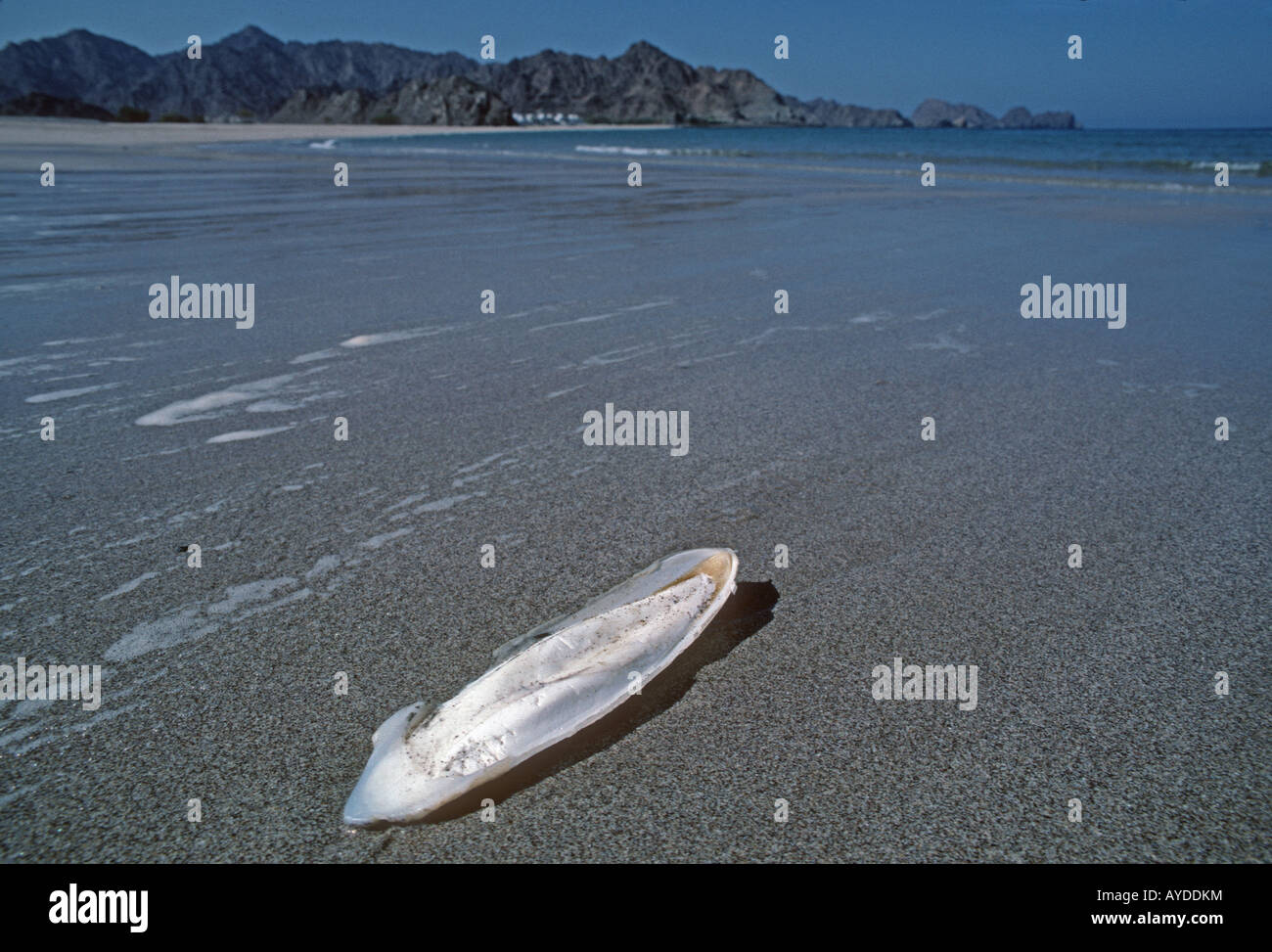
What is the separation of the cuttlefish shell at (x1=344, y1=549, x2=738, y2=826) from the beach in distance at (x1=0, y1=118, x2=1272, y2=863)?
0.25 ft

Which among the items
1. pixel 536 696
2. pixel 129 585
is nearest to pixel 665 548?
pixel 536 696

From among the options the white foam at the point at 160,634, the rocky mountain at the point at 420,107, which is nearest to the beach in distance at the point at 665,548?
the white foam at the point at 160,634

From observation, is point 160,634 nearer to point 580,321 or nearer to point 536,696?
point 536,696

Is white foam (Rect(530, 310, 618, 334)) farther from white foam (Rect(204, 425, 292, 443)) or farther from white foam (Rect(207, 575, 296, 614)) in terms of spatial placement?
white foam (Rect(207, 575, 296, 614))

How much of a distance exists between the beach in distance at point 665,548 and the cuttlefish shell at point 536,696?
0.25 feet

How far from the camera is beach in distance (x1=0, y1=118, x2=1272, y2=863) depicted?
184 centimetres

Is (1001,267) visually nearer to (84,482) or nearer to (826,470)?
(826,470)

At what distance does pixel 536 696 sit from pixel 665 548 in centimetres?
99

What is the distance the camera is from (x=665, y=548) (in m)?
2.94

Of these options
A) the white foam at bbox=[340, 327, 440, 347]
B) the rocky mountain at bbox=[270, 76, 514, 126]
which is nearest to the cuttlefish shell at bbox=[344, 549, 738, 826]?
the white foam at bbox=[340, 327, 440, 347]

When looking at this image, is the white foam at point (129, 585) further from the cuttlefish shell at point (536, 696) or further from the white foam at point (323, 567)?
the cuttlefish shell at point (536, 696)

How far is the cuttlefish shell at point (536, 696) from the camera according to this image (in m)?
1.84
